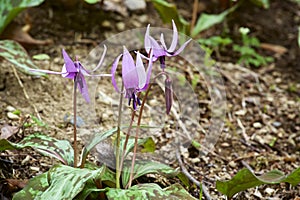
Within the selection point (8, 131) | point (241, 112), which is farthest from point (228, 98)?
point (8, 131)

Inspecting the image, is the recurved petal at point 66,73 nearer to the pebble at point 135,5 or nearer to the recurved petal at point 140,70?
the recurved petal at point 140,70

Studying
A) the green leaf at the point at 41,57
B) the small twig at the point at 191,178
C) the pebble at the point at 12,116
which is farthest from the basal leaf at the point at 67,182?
the green leaf at the point at 41,57

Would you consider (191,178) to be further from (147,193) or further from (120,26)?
(120,26)

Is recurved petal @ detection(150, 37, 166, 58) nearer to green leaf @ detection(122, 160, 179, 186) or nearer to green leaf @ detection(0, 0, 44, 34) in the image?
green leaf @ detection(122, 160, 179, 186)

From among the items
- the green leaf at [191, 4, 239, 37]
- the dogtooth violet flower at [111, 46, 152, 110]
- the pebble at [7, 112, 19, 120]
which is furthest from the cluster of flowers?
the green leaf at [191, 4, 239, 37]

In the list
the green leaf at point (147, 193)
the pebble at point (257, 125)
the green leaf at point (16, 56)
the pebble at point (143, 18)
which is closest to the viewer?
the green leaf at point (147, 193)

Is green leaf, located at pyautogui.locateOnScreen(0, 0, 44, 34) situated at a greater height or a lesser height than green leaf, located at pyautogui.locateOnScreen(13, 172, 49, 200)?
greater
